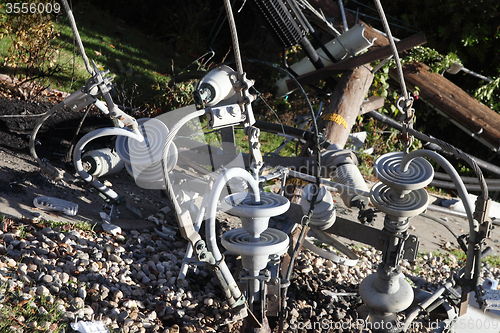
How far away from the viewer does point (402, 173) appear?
6.98ft

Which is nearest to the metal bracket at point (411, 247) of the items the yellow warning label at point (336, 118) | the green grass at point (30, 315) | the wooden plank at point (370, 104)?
the green grass at point (30, 315)

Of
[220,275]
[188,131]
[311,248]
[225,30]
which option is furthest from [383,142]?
[220,275]

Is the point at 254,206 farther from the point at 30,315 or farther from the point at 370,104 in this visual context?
the point at 370,104

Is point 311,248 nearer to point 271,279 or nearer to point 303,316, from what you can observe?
point 303,316

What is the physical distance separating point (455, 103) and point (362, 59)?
6.20 feet

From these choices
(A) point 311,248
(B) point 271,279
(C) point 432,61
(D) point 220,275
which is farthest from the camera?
(C) point 432,61

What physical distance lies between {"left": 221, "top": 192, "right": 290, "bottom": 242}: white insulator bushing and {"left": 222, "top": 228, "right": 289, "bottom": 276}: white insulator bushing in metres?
0.07

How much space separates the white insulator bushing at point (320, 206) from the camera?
2.48 meters

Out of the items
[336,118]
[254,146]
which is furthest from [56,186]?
[336,118]

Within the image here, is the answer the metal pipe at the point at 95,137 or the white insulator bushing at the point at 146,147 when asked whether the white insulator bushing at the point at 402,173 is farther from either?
the metal pipe at the point at 95,137

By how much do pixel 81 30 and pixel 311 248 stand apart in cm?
604

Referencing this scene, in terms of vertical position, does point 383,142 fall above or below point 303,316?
above

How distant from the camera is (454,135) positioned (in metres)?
7.46

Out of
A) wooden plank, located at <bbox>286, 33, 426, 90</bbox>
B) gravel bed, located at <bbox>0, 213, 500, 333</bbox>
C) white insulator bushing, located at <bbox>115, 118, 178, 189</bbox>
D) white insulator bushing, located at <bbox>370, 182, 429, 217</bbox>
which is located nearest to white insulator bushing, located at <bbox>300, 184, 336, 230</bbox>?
white insulator bushing, located at <bbox>370, 182, 429, 217</bbox>
